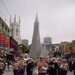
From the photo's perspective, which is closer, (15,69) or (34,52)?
(15,69)

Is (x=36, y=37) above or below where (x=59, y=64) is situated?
above

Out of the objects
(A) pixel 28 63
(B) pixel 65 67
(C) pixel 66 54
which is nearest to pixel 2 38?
(A) pixel 28 63

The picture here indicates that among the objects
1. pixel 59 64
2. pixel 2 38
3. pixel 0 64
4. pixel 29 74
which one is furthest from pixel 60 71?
pixel 2 38

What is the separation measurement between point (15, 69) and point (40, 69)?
6451 mm

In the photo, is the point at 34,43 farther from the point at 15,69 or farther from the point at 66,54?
the point at 15,69

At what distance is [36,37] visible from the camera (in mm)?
125312

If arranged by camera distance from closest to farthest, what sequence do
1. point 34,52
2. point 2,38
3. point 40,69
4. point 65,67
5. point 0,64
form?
1. point 40,69
2. point 0,64
3. point 65,67
4. point 2,38
5. point 34,52

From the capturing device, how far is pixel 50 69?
2462 centimetres

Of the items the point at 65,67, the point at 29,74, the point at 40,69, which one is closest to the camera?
the point at 40,69

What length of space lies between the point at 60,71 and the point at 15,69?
3545 millimetres

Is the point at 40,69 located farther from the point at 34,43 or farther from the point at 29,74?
the point at 34,43

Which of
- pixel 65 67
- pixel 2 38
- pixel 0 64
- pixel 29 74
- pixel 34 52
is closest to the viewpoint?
pixel 0 64

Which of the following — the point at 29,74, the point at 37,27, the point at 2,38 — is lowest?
the point at 29,74

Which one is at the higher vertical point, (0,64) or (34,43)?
(34,43)
